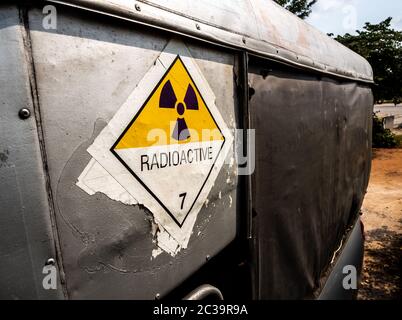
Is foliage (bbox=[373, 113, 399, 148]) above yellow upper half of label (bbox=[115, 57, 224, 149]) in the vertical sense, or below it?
below

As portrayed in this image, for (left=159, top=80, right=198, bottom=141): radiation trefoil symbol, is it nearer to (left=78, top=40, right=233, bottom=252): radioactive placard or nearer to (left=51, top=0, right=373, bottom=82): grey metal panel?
(left=78, top=40, right=233, bottom=252): radioactive placard

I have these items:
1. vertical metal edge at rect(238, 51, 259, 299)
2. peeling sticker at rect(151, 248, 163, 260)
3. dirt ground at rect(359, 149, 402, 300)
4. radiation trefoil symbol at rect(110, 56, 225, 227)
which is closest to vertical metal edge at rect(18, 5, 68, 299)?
radiation trefoil symbol at rect(110, 56, 225, 227)

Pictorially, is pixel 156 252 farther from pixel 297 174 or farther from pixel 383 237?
pixel 383 237

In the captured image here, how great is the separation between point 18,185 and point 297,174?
143 centimetres

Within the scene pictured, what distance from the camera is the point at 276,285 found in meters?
1.65

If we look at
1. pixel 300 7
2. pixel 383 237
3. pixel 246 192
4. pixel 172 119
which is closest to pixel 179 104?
pixel 172 119

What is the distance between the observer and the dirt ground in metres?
4.04

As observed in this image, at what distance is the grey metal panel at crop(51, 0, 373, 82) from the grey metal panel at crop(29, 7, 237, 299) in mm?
43

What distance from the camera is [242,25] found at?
4.35 feet

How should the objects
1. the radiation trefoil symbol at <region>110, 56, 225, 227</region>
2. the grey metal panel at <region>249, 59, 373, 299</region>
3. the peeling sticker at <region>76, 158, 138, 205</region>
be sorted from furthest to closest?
the grey metal panel at <region>249, 59, 373, 299</region> → the radiation trefoil symbol at <region>110, 56, 225, 227</region> → the peeling sticker at <region>76, 158, 138, 205</region>

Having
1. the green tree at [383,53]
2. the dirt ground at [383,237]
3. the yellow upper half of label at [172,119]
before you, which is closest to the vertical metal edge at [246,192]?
the yellow upper half of label at [172,119]

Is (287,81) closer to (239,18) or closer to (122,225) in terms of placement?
(239,18)

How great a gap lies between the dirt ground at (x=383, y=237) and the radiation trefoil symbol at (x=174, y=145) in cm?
370
